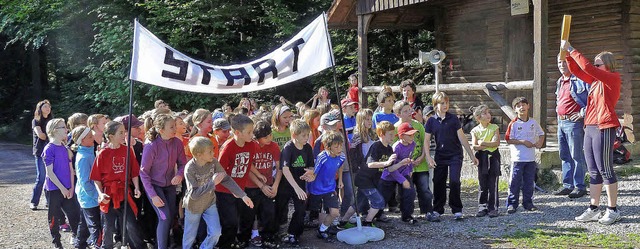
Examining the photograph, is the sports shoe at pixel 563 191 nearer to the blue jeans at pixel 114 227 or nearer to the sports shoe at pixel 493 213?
the sports shoe at pixel 493 213

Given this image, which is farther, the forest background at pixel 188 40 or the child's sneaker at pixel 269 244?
the forest background at pixel 188 40

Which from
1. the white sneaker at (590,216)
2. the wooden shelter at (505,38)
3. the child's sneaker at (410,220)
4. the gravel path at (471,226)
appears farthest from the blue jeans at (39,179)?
the white sneaker at (590,216)

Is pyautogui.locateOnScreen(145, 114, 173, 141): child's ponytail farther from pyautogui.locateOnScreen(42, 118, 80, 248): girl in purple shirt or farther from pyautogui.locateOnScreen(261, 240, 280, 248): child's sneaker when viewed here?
pyautogui.locateOnScreen(261, 240, 280, 248): child's sneaker

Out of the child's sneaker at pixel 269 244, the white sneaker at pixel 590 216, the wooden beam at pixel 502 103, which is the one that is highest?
the wooden beam at pixel 502 103

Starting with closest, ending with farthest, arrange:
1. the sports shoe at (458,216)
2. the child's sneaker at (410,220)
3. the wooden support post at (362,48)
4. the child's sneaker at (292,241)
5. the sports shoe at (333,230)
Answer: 1. the child's sneaker at (292,241)
2. the sports shoe at (333,230)
3. the child's sneaker at (410,220)
4. the sports shoe at (458,216)
5. the wooden support post at (362,48)

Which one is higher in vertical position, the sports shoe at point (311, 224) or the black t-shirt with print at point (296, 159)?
the black t-shirt with print at point (296, 159)

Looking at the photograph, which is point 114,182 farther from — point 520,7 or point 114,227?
point 520,7

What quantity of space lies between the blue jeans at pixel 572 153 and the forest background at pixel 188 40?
10166 mm

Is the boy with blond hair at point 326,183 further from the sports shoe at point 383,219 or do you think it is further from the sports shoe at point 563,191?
the sports shoe at point 563,191

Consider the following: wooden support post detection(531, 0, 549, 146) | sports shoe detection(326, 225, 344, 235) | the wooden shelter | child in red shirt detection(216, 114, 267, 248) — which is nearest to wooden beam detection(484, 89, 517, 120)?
the wooden shelter

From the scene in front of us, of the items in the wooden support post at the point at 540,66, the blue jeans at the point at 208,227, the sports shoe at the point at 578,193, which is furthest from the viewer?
the wooden support post at the point at 540,66

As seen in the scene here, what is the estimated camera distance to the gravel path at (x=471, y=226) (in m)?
6.77

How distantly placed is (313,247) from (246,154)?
1220 millimetres

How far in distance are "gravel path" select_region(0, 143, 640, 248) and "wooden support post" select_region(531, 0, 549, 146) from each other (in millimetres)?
1278
